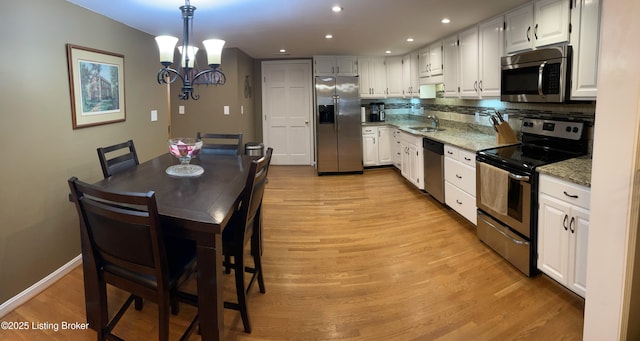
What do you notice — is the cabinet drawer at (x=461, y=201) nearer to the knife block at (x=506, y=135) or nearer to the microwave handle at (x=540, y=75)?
the knife block at (x=506, y=135)

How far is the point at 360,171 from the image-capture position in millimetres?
6289

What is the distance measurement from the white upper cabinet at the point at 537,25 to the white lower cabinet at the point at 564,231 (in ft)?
3.83

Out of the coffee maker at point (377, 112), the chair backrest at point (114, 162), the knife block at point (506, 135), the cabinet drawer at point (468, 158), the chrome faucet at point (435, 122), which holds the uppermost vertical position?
the coffee maker at point (377, 112)

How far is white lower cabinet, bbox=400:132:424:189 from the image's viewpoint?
15.7ft

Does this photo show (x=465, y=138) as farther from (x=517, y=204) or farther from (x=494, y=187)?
(x=517, y=204)

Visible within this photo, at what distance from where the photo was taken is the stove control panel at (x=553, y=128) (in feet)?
9.06

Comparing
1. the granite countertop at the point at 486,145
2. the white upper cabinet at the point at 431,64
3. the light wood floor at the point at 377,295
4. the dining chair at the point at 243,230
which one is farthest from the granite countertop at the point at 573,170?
A: the white upper cabinet at the point at 431,64

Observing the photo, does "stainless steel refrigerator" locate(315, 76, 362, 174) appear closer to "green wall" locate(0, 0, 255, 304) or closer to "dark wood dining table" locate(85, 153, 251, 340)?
"green wall" locate(0, 0, 255, 304)

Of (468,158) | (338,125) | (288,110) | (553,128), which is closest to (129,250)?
(468,158)

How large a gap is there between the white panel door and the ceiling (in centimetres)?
177

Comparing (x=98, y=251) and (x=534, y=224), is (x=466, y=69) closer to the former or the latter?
(x=534, y=224)

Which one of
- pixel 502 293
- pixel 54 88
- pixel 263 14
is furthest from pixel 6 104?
pixel 502 293

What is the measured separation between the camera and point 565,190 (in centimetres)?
221

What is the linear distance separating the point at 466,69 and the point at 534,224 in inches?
85.5
